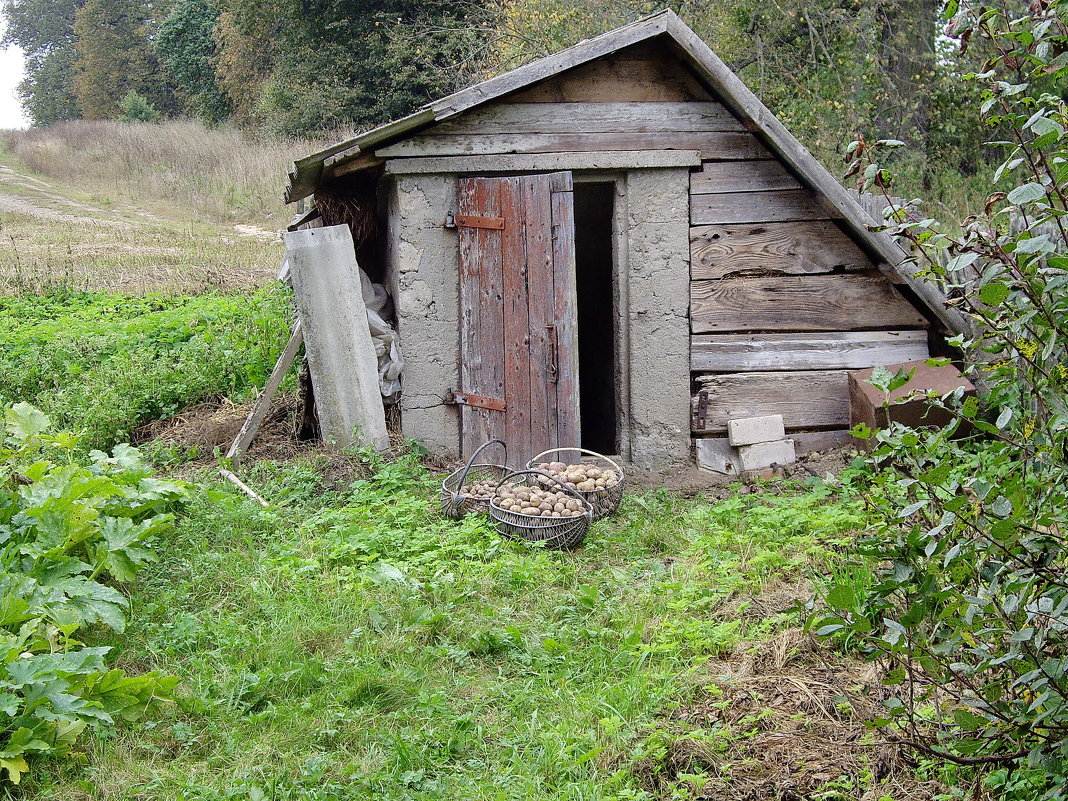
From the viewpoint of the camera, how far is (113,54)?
37281 millimetres

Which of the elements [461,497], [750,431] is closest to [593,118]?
[750,431]

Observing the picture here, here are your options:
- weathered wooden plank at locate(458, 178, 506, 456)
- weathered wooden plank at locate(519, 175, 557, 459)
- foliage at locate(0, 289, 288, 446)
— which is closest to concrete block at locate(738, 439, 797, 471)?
weathered wooden plank at locate(519, 175, 557, 459)

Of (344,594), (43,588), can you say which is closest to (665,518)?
(344,594)

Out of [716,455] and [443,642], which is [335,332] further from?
[443,642]

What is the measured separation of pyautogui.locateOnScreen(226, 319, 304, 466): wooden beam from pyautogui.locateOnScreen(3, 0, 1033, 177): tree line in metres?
4.80

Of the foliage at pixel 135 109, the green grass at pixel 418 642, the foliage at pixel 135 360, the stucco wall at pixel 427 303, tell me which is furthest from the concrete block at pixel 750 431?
the foliage at pixel 135 109

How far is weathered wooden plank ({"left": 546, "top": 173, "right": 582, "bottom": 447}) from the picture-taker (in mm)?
6805

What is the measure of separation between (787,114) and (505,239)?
749 centimetres

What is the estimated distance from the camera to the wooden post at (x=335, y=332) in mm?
6786

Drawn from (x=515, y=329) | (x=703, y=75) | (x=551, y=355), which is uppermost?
(x=703, y=75)

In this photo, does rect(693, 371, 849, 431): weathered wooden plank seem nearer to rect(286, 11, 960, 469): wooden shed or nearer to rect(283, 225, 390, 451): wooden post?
rect(286, 11, 960, 469): wooden shed

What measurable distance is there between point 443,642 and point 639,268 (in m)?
3.55

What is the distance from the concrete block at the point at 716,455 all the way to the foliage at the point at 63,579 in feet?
12.1

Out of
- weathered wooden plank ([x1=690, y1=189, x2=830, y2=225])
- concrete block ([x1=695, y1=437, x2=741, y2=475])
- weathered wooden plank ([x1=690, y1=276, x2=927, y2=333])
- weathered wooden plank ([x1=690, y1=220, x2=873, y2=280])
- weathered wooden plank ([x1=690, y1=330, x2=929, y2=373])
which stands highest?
weathered wooden plank ([x1=690, y1=189, x2=830, y2=225])
